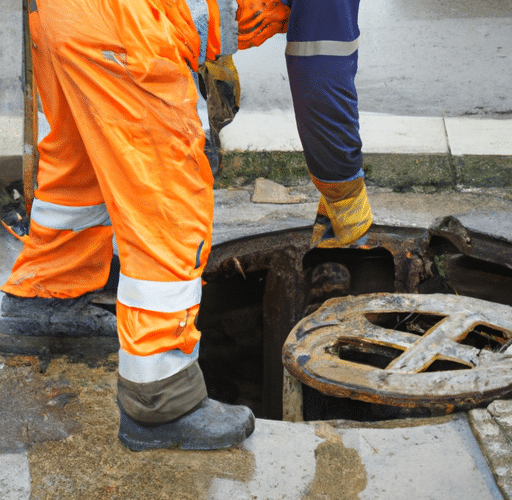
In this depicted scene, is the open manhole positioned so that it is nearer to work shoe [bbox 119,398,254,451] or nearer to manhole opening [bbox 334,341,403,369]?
manhole opening [bbox 334,341,403,369]

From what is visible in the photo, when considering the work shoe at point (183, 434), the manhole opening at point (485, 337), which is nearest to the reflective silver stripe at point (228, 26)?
the work shoe at point (183, 434)

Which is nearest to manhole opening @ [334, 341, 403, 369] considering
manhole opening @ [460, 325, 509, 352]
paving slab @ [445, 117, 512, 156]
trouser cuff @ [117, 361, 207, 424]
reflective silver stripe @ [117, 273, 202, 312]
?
manhole opening @ [460, 325, 509, 352]

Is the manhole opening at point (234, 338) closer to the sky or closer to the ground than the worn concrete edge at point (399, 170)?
closer to the ground

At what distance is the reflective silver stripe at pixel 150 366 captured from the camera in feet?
4.41

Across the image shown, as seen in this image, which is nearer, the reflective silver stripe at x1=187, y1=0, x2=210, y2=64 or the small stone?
the reflective silver stripe at x1=187, y1=0, x2=210, y2=64

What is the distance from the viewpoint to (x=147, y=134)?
4.18 feet

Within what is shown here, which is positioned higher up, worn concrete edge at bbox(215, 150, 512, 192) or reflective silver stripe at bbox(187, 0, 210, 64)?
reflective silver stripe at bbox(187, 0, 210, 64)

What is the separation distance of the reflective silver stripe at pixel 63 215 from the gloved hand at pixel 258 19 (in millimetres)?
655

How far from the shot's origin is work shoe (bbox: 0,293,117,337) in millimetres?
1853

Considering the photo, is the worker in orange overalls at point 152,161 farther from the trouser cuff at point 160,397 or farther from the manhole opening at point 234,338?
the manhole opening at point 234,338

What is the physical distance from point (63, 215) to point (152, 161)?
0.62 metres

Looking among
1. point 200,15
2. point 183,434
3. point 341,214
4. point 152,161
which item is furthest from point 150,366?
point 341,214

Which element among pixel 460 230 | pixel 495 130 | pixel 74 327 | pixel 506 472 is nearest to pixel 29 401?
pixel 74 327

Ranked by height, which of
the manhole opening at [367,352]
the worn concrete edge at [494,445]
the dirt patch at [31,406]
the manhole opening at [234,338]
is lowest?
the manhole opening at [234,338]
